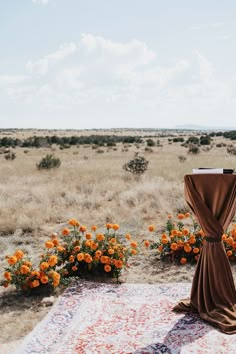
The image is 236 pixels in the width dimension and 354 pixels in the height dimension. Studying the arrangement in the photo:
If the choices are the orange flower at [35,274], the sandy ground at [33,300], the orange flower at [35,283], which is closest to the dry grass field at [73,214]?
the sandy ground at [33,300]

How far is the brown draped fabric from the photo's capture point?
449cm

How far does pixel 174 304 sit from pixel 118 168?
15.1 meters

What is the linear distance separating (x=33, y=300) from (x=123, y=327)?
1536 millimetres

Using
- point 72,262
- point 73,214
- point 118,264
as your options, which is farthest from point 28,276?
point 73,214

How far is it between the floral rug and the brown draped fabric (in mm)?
254

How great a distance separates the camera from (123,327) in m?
4.49

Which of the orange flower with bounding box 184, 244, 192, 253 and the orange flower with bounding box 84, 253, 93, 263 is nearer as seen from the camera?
the orange flower with bounding box 84, 253, 93, 263

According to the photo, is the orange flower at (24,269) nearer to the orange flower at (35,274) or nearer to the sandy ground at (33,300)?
the orange flower at (35,274)

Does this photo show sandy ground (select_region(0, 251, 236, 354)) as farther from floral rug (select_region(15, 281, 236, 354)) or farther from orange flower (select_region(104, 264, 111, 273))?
orange flower (select_region(104, 264, 111, 273))

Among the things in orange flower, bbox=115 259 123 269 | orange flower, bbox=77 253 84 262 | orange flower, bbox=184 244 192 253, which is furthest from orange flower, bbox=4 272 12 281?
orange flower, bbox=184 244 192 253

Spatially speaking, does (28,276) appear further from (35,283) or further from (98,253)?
(98,253)

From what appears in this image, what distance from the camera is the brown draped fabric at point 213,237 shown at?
4.49m

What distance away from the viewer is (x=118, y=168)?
20.0 meters

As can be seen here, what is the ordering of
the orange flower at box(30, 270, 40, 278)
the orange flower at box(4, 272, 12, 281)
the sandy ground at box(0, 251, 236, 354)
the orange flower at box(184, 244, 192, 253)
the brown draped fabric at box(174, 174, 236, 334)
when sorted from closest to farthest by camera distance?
the brown draped fabric at box(174, 174, 236, 334) → the sandy ground at box(0, 251, 236, 354) → the orange flower at box(4, 272, 12, 281) → the orange flower at box(30, 270, 40, 278) → the orange flower at box(184, 244, 192, 253)
